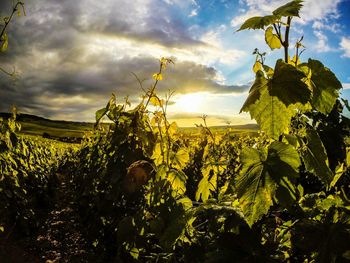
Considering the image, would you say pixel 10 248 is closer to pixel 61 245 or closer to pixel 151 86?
pixel 61 245

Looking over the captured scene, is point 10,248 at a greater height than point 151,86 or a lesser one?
lesser

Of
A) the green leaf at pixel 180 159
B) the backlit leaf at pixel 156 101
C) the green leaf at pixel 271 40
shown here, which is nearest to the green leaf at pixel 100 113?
the backlit leaf at pixel 156 101

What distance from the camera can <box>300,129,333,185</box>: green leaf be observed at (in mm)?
1502

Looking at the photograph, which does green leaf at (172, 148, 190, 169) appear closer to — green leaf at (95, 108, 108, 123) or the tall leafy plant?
green leaf at (95, 108, 108, 123)

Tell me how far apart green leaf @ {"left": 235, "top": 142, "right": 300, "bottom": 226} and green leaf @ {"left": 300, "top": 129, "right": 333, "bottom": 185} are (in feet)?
0.69

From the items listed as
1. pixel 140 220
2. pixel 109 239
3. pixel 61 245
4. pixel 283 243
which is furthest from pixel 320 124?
pixel 61 245

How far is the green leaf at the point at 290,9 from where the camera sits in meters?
1.35

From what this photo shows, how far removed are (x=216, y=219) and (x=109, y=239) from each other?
5.33m

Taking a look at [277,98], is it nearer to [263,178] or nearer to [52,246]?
[263,178]

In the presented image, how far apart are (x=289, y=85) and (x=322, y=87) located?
274mm

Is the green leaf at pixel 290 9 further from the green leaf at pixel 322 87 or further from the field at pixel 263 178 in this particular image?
the green leaf at pixel 322 87

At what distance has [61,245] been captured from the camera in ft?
28.7

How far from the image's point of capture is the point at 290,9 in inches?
53.8

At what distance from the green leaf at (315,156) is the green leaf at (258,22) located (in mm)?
488
